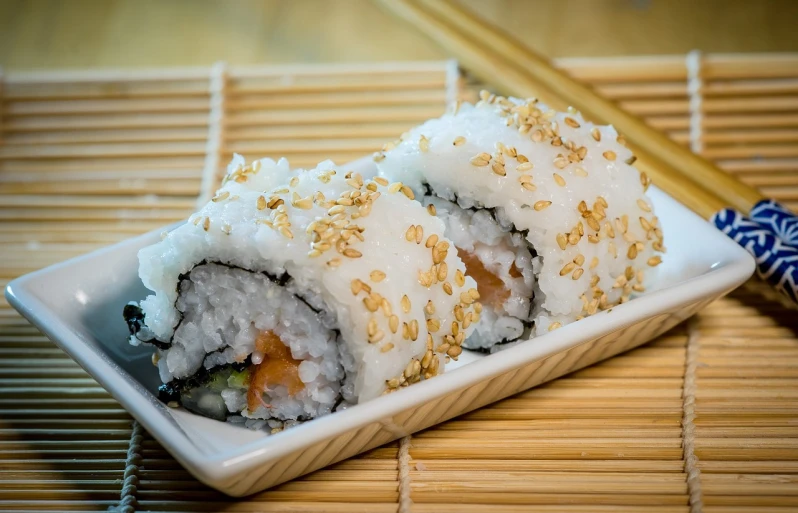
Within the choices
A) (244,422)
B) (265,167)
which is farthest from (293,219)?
(244,422)

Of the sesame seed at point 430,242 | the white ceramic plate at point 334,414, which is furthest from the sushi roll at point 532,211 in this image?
the sesame seed at point 430,242

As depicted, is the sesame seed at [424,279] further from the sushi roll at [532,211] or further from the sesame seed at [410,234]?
the sushi roll at [532,211]

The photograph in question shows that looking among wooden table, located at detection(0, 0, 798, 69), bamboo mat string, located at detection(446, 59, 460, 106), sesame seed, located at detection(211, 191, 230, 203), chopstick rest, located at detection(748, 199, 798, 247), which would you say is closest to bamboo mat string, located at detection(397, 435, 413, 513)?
sesame seed, located at detection(211, 191, 230, 203)

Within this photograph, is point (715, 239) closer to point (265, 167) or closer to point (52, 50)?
point (265, 167)

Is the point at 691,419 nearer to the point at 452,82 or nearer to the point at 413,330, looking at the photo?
the point at 413,330

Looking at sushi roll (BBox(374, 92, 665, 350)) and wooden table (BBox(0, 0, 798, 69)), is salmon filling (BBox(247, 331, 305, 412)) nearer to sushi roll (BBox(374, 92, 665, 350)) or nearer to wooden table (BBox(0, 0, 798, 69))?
sushi roll (BBox(374, 92, 665, 350))

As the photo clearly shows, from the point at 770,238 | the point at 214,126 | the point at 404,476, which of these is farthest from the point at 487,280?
the point at 214,126
